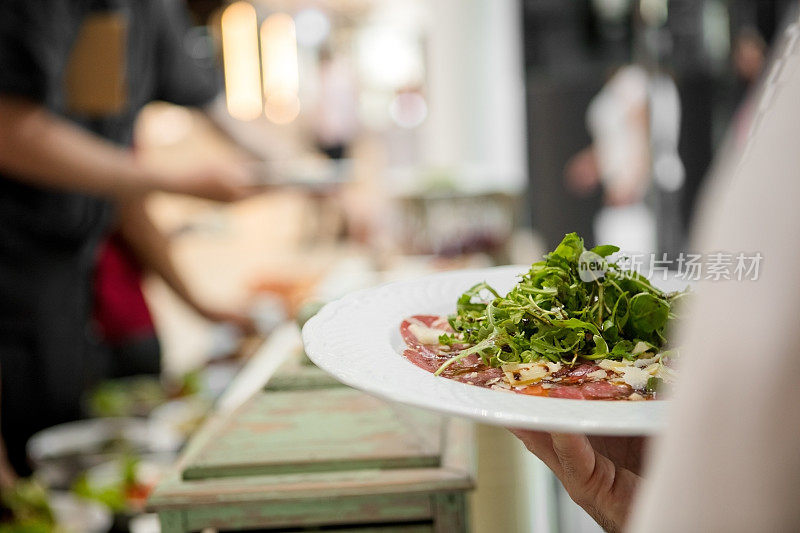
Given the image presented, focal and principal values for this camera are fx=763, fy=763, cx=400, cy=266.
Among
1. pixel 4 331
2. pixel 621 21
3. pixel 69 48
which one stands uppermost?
pixel 621 21

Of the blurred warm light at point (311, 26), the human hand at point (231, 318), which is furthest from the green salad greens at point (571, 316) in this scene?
the blurred warm light at point (311, 26)

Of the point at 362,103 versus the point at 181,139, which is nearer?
the point at 181,139

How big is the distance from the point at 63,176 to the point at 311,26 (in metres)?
8.99

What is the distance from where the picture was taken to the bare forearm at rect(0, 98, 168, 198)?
1873 mm

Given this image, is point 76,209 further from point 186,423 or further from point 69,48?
point 186,423

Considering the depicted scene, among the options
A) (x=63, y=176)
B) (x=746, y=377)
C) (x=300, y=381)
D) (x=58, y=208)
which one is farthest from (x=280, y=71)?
(x=746, y=377)

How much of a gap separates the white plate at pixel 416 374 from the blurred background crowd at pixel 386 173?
A: 0.81 ft

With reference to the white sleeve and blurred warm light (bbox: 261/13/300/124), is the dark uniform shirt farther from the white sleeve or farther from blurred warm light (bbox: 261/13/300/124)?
blurred warm light (bbox: 261/13/300/124)

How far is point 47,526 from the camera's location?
1271 millimetres

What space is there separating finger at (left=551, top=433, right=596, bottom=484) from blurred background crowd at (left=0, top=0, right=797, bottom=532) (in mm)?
436

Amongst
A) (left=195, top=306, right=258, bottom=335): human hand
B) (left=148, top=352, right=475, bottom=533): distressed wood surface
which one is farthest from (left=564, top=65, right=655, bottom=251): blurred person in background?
(left=148, top=352, right=475, bottom=533): distressed wood surface

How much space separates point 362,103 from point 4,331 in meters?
8.94

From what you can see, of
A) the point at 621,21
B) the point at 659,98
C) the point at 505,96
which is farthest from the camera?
the point at 505,96

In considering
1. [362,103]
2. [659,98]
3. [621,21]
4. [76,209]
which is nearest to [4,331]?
[76,209]
